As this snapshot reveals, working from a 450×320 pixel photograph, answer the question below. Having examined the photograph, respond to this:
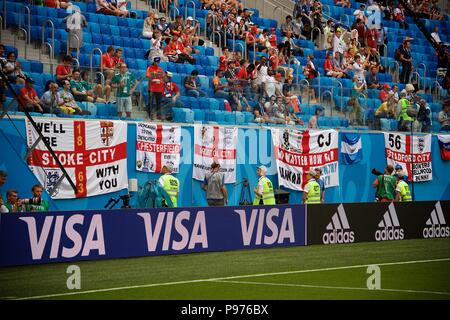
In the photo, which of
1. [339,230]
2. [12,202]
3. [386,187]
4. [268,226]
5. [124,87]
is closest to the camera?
[12,202]

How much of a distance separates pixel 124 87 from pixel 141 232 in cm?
562

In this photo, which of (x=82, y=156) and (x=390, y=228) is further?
(x=390, y=228)

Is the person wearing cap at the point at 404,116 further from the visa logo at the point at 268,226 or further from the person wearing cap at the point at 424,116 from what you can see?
the visa logo at the point at 268,226

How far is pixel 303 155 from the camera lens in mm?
27797

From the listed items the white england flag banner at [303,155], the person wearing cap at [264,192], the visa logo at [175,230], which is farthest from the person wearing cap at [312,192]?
the visa logo at [175,230]

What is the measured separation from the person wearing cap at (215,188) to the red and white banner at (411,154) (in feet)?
24.8

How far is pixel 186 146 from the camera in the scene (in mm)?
24984

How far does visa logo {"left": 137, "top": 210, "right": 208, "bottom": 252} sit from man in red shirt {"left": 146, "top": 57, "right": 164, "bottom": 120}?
5.22 metres

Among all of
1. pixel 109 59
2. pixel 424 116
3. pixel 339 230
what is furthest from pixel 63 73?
pixel 424 116

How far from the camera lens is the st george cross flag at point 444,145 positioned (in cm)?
3213

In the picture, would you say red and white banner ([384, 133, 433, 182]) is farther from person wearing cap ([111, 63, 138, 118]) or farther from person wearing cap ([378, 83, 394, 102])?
person wearing cap ([111, 63, 138, 118])

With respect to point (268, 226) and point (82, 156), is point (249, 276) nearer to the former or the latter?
point (268, 226)
